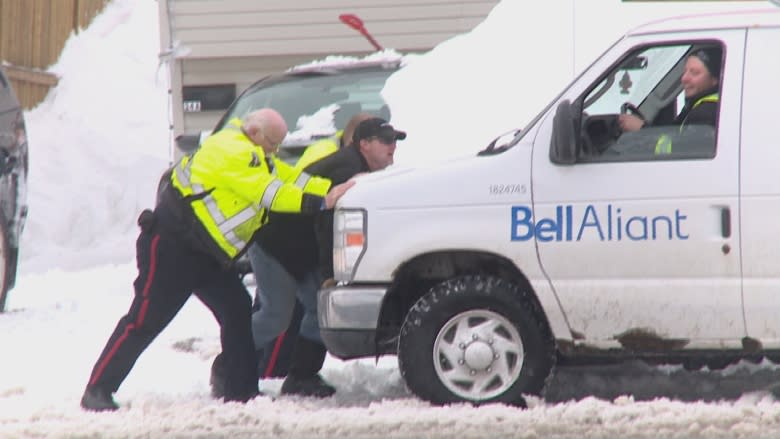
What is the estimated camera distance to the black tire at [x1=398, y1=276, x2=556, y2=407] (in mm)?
7195

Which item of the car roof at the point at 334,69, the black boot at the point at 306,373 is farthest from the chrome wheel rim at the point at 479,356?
the car roof at the point at 334,69

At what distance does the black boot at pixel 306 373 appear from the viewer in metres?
8.05

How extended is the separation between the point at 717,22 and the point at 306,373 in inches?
109

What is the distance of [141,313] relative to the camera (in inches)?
297

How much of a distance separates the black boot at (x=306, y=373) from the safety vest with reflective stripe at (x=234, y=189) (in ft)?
2.73

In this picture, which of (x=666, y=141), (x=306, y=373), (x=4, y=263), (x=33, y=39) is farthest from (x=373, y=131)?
(x=33, y=39)

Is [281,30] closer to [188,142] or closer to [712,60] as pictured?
[188,142]

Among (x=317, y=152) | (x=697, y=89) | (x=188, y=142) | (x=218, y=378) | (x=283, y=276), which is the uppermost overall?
(x=697, y=89)

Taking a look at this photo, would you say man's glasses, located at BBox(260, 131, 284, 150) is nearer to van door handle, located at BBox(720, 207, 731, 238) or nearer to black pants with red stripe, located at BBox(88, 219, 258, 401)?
black pants with red stripe, located at BBox(88, 219, 258, 401)

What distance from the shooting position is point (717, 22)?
7.20 metres

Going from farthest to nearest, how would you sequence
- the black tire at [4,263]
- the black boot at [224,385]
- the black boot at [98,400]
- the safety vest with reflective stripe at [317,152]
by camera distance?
1. the black tire at [4,263]
2. the safety vest with reflective stripe at [317,152]
3. the black boot at [224,385]
4. the black boot at [98,400]

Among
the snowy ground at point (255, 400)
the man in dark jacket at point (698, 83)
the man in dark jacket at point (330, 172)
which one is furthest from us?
the man in dark jacket at point (330, 172)

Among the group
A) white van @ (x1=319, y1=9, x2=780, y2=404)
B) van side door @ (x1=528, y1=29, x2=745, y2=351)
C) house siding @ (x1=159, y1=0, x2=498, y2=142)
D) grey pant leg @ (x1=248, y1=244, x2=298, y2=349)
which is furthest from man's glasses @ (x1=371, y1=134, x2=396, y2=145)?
house siding @ (x1=159, y1=0, x2=498, y2=142)

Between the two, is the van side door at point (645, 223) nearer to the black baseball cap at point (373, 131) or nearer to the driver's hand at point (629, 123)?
the driver's hand at point (629, 123)
